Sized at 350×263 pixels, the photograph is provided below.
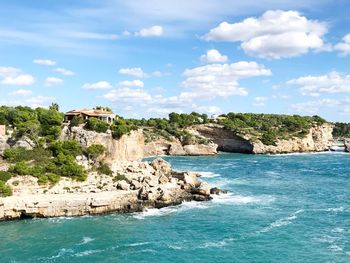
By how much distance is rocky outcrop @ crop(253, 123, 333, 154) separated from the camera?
12381cm

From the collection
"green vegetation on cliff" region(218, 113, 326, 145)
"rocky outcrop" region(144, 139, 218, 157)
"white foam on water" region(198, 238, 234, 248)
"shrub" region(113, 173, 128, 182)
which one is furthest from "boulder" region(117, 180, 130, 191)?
"green vegetation on cliff" region(218, 113, 326, 145)

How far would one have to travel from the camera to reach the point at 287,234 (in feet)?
135

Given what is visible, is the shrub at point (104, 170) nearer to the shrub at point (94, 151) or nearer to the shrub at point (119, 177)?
the shrub at point (119, 177)

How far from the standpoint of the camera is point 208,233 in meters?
41.9

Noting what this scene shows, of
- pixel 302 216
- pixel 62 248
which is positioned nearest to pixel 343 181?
pixel 302 216

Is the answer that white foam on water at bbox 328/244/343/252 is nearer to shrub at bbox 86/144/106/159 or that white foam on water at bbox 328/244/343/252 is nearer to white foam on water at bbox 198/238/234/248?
white foam on water at bbox 198/238/234/248

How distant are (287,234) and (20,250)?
2364 cm

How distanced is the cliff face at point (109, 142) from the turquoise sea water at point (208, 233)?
17596mm

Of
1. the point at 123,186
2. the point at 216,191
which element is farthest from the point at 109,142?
the point at 216,191

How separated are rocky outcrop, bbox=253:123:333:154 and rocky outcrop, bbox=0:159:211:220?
Answer: 66263 millimetres

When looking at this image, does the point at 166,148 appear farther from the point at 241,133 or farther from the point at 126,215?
the point at 126,215

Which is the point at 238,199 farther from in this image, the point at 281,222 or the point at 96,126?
the point at 96,126

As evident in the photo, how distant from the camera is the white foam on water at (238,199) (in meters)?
54.4

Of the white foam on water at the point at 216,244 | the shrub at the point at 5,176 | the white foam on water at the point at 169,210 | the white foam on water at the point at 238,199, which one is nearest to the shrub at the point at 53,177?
the shrub at the point at 5,176
